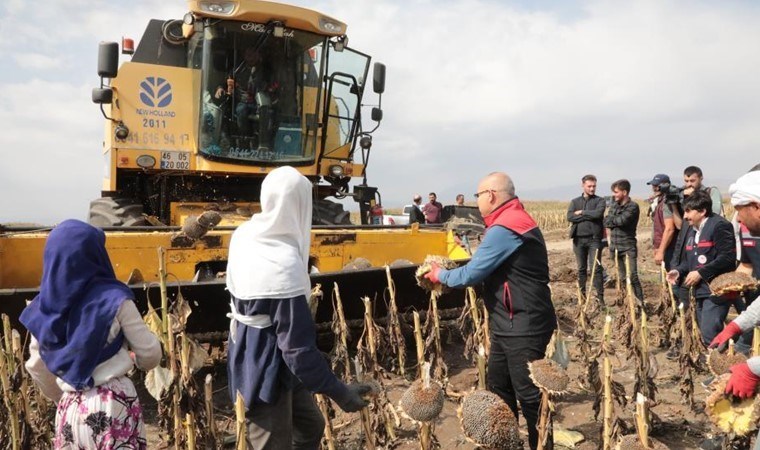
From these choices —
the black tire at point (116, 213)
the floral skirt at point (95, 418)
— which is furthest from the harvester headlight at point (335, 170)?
the floral skirt at point (95, 418)

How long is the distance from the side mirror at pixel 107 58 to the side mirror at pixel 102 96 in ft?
1.15

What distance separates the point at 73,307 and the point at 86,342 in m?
0.14

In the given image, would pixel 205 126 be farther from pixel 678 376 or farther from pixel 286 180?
pixel 678 376

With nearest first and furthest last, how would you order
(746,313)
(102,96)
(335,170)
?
(746,313) → (102,96) → (335,170)

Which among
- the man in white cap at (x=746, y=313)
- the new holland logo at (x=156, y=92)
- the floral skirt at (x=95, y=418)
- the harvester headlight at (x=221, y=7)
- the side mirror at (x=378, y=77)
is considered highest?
the harvester headlight at (x=221, y=7)

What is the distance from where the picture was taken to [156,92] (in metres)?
6.20

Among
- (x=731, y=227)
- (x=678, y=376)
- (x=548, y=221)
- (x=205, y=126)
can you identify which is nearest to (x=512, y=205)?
(x=731, y=227)

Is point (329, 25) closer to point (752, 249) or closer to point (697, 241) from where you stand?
point (697, 241)

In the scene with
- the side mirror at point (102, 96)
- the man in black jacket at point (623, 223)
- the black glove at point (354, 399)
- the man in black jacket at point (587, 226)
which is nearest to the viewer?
the black glove at point (354, 399)

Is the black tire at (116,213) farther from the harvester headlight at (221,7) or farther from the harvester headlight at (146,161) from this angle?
the harvester headlight at (221,7)

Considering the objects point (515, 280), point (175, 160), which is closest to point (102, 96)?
point (175, 160)

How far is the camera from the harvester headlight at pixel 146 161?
5.98m

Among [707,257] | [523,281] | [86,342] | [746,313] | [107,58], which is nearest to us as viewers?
[86,342]

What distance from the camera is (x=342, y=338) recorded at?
3.92 metres
